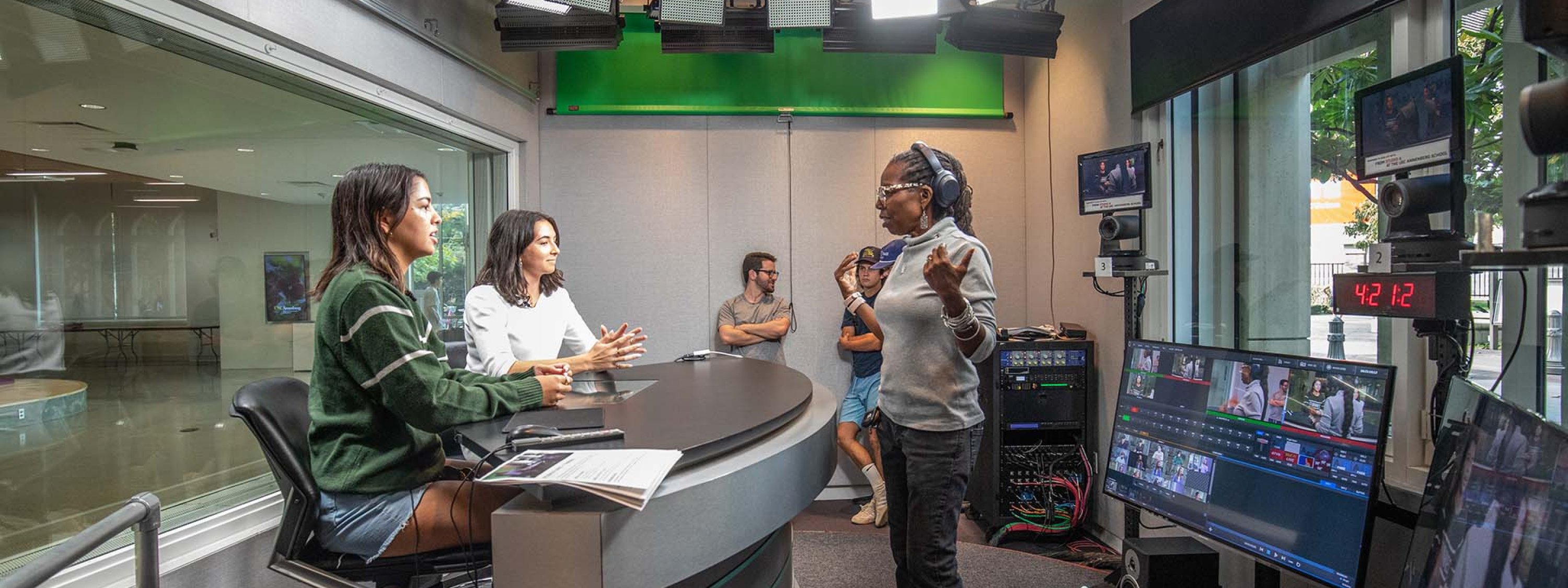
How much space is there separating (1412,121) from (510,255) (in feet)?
8.58

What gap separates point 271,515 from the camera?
240 centimetres

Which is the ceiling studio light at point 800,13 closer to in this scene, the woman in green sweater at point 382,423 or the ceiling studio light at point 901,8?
the ceiling studio light at point 901,8

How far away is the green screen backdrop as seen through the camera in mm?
4504

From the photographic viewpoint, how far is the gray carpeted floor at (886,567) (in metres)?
3.13

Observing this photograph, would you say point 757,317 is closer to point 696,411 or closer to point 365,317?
point 696,411

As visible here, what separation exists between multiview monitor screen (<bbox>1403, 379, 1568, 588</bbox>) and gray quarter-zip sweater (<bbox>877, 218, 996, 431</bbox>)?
0.86 meters

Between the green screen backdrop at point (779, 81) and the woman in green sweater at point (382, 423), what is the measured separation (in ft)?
10.3

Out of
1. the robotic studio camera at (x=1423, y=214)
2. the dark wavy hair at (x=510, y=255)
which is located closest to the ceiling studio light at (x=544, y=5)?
the dark wavy hair at (x=510, y=255)

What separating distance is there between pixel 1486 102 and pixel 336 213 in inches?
115

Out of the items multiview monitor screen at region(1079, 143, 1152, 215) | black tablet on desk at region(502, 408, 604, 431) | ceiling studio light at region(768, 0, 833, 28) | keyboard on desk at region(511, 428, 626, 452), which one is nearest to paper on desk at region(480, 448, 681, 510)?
keyboard on desk at region(511, 428, 626, 452)

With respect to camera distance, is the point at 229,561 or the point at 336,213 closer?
the point at 336,213

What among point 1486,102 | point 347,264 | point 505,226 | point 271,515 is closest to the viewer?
point 347,264

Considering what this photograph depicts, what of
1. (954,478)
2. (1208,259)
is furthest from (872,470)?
(954,478)

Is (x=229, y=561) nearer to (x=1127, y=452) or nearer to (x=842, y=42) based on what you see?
(x=1127, y=452)
